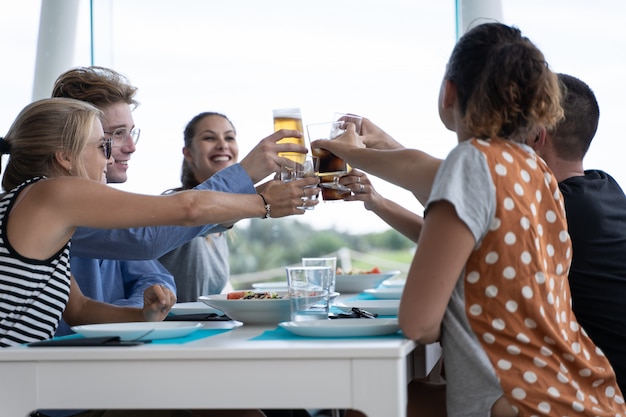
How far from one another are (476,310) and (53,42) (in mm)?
3179

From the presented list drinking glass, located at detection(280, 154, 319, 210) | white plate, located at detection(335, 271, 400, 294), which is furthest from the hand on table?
white plate, located at detection(335, 271, 400, 294)

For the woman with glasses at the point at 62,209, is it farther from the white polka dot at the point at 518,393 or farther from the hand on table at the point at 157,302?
the white polka dot at the point at 518,393

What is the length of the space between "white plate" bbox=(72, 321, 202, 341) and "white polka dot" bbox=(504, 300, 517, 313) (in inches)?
24.1

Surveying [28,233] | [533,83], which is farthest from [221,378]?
[533,83]

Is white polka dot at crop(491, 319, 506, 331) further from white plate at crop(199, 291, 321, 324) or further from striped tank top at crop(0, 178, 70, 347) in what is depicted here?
striped tank top at crop(0, 178, 70, 347)

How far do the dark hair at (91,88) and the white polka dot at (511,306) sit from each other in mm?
1667

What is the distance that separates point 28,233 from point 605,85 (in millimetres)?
2765

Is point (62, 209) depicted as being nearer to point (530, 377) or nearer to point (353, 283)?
point (530, 377)

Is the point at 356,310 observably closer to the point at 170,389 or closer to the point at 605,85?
the point at 170,389

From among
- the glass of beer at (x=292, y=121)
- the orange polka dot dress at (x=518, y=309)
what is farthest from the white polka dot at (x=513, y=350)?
the glass of beer at (x=292, y=121)

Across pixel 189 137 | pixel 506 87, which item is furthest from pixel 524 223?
pixel 189 137

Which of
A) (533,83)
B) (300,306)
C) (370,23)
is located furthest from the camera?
(370,23)

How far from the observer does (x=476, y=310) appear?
4.91 feet

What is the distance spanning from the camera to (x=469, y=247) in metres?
1.44
